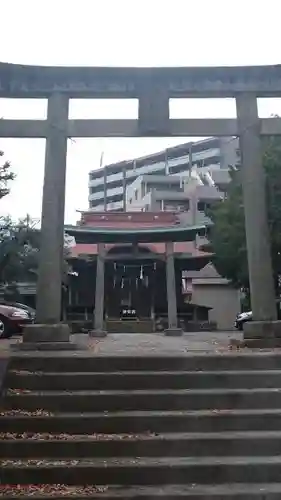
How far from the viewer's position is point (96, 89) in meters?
8.78

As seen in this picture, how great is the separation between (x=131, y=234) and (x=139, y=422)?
1541 cm

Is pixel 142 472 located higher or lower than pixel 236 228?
lower

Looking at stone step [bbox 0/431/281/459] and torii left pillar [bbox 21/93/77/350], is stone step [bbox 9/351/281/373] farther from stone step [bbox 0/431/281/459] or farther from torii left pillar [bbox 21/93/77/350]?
torii left pillar [bbox 21/93/77/350]

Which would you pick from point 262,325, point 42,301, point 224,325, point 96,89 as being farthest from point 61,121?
point 224,325

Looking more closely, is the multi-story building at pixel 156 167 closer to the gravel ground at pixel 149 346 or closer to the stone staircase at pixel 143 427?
the gravel ground at pixel 149 346

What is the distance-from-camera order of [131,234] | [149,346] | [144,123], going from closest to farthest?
[144,123] → [149,346] → [131,234]

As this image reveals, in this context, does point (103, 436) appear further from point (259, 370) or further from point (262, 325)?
point (262, 325)

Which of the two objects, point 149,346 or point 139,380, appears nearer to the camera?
point 139,380

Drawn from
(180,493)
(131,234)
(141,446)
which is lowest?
(180,493)

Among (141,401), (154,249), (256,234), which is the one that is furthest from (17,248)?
(141,401)

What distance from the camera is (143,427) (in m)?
5.22

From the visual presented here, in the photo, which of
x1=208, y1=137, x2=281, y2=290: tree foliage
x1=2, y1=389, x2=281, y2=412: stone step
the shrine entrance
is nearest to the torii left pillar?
x1=2, y1=389, x2=281, y2=412: stone step

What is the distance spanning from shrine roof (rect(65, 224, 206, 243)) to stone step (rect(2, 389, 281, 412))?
580 inches

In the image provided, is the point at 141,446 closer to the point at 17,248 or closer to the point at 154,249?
the point at 17,248
